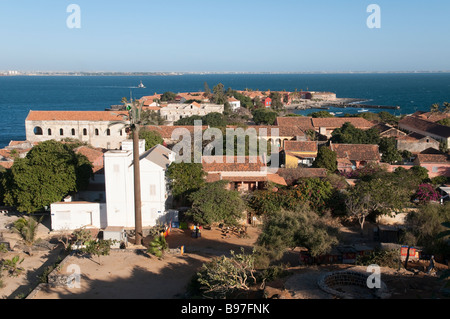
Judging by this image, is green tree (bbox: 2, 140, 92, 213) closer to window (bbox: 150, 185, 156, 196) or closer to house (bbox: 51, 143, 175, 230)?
house (bbox: 51, 143, 175, 230)

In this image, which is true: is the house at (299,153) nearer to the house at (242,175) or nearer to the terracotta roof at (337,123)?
the house at (242,175)

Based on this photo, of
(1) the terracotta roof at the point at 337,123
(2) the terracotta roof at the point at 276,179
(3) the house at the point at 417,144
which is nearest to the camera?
(2) the terracotta roof at the point at 276,179

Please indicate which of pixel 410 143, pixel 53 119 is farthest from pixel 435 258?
pixel 53 119

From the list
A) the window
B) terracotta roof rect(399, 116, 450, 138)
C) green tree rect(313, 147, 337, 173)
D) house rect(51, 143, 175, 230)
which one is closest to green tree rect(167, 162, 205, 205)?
house rect(51, 143, 175, 230)

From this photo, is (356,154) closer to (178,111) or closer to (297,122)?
(297,122)

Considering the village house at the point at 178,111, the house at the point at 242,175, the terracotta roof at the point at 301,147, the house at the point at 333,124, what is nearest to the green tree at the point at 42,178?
the house at the point at 242,175

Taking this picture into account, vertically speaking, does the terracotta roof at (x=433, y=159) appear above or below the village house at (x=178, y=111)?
below
